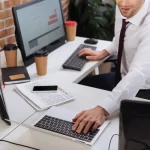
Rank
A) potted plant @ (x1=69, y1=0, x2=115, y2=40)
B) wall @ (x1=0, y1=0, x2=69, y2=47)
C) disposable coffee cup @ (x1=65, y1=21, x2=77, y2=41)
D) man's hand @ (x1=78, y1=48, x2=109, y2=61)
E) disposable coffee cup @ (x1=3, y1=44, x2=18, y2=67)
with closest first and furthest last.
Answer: disposable coffee cup @ (x1=3, y1=44, x2=18, y2=67), man's hand @ (x1=78, y1=48, x2=109, y2=61), wall @ (x1=0, y1=0, x2=69, y2=47), disposable coffee cup @ (x1=65, y1=21, x2=77, y2=41), potted plant @ (x1=69, y1=0, x2=115, y2=40)

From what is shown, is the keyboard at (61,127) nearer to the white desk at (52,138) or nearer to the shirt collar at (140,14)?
the white desk at (52,138)

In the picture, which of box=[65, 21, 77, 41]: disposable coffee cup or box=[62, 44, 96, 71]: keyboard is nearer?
box=[62, 44, 96, 71]: keyboard

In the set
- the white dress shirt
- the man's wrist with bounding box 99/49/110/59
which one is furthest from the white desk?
the man's wrist with bounding box 99/49/110/59

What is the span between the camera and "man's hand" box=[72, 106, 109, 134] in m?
1.28

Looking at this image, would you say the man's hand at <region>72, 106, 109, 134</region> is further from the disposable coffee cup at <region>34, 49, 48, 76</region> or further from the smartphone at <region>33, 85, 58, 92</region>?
the disposable coffee cup at <region>34, 49, 48, 76</region>

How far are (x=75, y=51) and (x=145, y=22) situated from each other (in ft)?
2.16

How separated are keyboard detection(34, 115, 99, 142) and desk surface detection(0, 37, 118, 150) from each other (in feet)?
0.10

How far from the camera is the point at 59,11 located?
2373mm

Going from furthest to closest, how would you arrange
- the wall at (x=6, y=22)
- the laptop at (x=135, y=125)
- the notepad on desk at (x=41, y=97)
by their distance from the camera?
the wall at (x=6, y=22), the notepad on desk at (x=41, y=97), the laptop at (x=135, y=125)

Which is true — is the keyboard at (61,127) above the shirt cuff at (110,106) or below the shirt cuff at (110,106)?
below

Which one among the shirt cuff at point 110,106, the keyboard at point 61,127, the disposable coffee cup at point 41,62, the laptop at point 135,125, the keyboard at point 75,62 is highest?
the laptop at point 135,125

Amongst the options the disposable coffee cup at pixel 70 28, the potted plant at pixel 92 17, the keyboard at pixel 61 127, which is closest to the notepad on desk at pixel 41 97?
the keyboard at pixel 61 127

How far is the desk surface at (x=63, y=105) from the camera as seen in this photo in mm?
1222

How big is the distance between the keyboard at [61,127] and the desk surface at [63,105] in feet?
0.10
